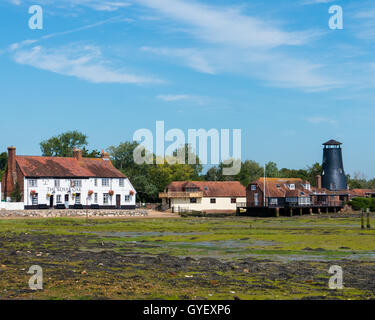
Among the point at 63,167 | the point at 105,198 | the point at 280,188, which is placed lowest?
the point at 105,198

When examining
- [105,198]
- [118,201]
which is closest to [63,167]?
[105,198]

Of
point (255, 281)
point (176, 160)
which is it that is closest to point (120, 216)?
point (176, 160)

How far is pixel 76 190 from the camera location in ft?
284

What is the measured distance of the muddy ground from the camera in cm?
1870

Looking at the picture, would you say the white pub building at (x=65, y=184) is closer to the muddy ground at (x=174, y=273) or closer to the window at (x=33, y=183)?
the window at (x=33, y=183)

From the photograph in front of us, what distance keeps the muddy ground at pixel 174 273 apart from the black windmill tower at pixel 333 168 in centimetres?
8136

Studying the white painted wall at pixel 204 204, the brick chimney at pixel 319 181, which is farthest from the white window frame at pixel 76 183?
the brick chimney at pixel 319 181

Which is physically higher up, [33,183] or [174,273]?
[33,183]

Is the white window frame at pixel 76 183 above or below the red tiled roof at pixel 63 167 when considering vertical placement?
below

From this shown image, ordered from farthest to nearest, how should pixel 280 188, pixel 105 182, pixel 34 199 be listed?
pixel 280 188, pixel 105 182, pixel 34 199

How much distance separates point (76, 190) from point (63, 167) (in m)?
4.25

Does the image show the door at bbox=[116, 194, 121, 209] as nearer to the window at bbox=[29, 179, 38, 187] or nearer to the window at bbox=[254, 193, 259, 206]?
the window at bbox=[29, 179, 38, 187]

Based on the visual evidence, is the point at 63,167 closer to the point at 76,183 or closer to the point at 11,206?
the point at 76,183

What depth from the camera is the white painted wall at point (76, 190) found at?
3216 inches
